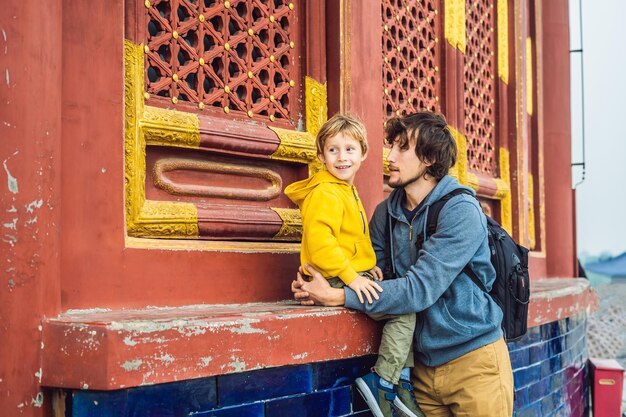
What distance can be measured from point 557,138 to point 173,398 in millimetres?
5845

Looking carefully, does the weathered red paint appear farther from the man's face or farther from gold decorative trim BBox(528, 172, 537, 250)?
gold decorative trim BBox(528, 172, 537, 250)

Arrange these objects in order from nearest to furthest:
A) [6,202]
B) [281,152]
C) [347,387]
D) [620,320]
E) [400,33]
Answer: [6,202] < [347,387] < [281,152] < [400,33] < [620,320]

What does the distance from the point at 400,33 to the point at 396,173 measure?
1700 millimetres

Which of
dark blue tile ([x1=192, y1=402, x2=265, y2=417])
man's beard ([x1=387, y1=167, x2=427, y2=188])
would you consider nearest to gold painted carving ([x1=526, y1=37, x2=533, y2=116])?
man's beard ([x1=387, y1=167, x2=427, y2=188])

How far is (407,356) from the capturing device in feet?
10.1

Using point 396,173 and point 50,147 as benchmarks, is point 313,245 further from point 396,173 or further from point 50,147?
point 50,147

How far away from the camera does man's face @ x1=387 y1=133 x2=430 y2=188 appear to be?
3172 millimetres

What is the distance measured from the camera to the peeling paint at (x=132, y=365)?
227 cm

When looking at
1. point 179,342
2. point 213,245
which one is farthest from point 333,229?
point 179,342

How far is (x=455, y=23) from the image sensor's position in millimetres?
5219

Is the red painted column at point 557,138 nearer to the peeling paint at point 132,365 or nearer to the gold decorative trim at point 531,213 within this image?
the gold decorative trim at point 531,213

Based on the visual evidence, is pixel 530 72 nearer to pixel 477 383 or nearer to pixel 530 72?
pixel 530 72

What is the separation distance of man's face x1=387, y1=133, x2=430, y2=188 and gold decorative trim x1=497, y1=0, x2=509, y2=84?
311cm

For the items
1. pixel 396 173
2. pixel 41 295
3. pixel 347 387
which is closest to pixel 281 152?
pixel 396 173
